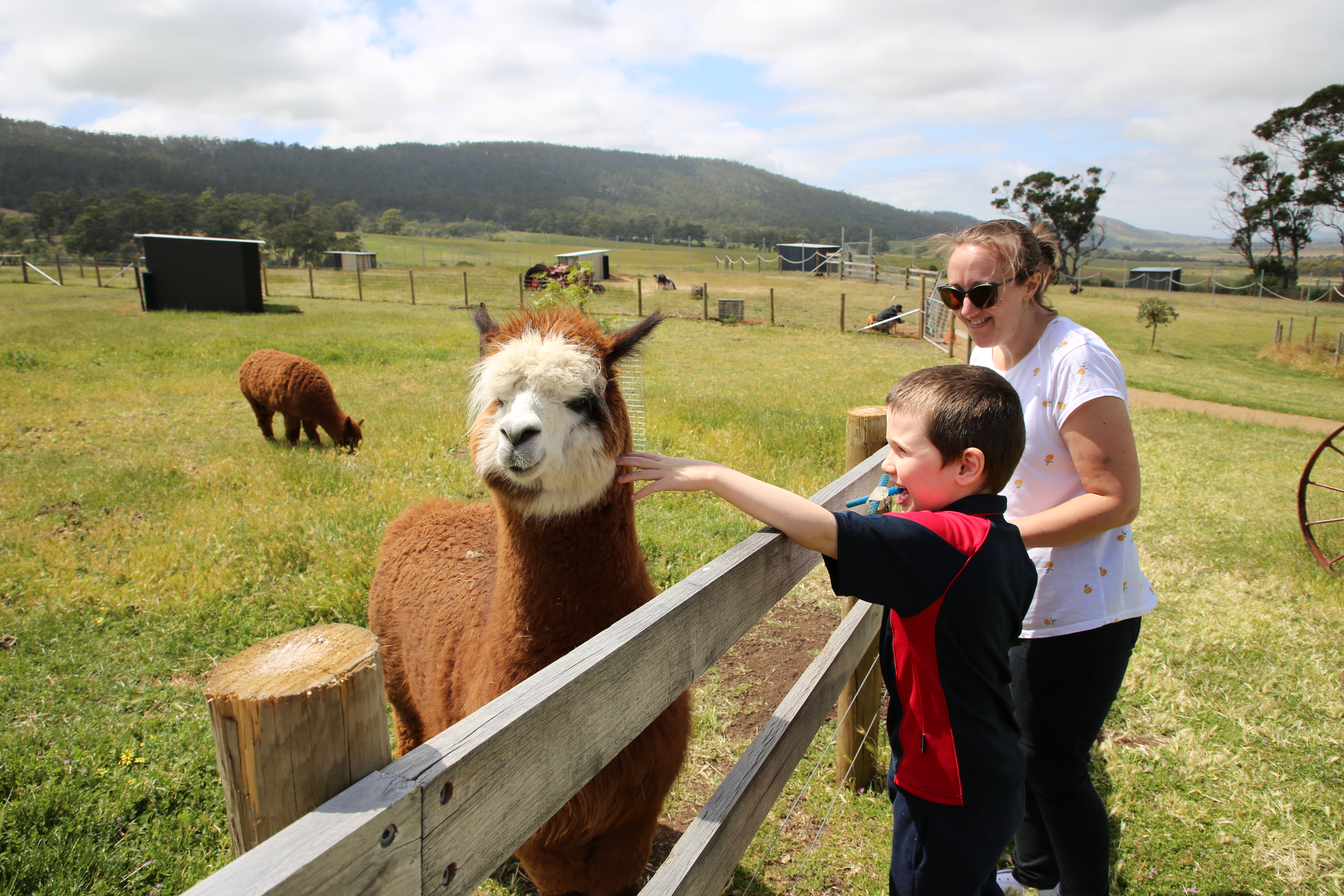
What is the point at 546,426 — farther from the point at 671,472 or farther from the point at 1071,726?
the point at 1071,726

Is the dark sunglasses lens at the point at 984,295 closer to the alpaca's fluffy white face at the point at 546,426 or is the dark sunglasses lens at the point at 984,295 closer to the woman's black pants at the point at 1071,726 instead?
the woman's black pants at the point at 1071,726

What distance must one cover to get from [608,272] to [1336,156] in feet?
151

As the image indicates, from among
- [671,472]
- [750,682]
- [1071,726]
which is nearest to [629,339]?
[671,472]

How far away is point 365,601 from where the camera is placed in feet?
16.0

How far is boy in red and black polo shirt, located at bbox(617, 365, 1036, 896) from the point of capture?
1.58 metres

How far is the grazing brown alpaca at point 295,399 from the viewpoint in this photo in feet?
30.3

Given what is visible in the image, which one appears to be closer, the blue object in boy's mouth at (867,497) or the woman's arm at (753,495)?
the woman's arm at (753,495)

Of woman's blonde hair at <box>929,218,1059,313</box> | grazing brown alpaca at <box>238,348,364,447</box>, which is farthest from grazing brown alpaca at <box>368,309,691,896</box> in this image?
grazing brown alpaca at <box>238,348,364,447</box>

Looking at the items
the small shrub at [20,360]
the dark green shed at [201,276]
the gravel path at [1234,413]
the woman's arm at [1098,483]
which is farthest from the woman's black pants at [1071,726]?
the dark green shed at [201,276]

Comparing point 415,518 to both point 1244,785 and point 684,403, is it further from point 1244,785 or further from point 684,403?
point 684,403

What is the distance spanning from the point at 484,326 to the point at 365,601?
10.1ft

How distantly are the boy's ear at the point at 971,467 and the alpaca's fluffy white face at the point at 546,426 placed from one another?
110 centimetres

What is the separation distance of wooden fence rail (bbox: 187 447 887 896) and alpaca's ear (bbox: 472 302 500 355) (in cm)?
128

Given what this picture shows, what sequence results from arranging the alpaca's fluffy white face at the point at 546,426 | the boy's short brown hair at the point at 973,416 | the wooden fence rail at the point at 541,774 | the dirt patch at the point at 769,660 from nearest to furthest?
the wooden fence rail at the point at 541,774 < the boy's short brown hair at the point at 973,416 < the alpaca's fluffy white face at the point at 546,426 < the dirt patch at the point at 769,660
